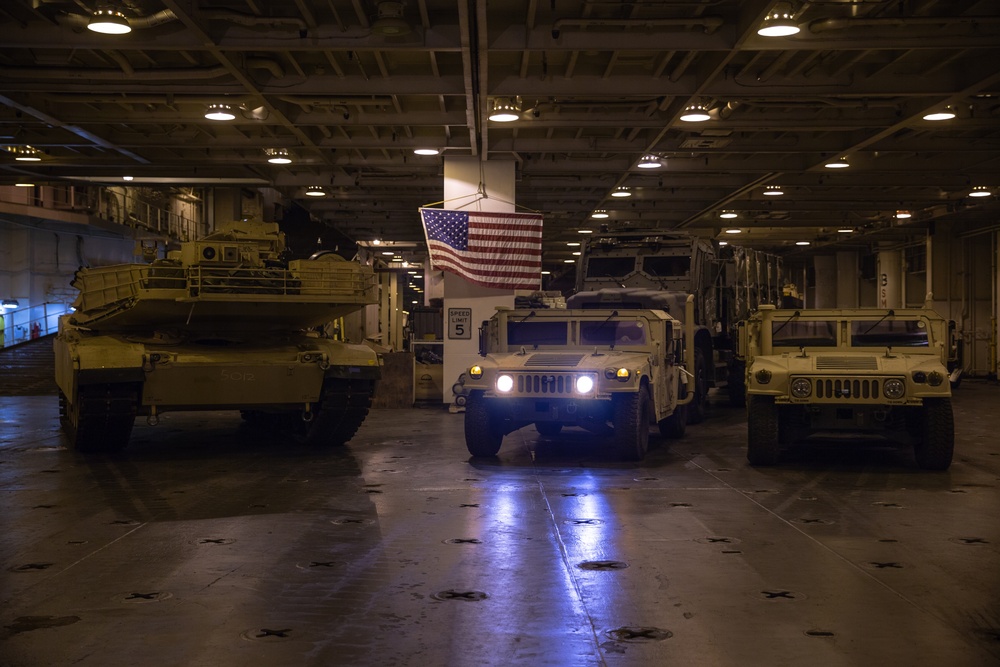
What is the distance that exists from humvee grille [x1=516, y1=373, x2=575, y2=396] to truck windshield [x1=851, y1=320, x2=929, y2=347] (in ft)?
10.9

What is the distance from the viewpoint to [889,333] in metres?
11.4

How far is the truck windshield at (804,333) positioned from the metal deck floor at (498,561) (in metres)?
1.34

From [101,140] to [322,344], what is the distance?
662 centimetres

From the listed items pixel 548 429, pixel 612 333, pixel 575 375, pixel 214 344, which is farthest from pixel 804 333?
pixel 214 344

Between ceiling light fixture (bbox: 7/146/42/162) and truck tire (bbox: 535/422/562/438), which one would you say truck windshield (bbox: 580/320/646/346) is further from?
ceiling light fixture (bbox: 7/146/42/162)

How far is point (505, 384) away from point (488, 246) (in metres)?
5.99

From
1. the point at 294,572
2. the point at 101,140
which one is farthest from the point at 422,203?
the point at 294,572

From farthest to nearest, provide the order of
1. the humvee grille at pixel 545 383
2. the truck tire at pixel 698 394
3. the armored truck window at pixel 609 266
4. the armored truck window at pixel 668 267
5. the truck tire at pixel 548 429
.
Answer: the armored truck window at pixel 609 266 < the armored truck window at pixel 668 267 < the truck tire at pixel 698 394 < the truck tire at pixel 548 429 < the humvee grille at pixel 545 383

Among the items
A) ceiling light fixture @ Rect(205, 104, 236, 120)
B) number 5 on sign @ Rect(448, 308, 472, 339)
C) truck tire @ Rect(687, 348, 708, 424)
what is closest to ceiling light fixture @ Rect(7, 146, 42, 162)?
ceiling light fixture @ Rect(205, 104, 236, 120)

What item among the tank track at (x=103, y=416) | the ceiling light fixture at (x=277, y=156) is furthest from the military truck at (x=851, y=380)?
the ceiling light fixture at (x=277, y=156)

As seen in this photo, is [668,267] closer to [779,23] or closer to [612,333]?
[612,333]

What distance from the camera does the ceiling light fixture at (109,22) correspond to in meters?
10.2

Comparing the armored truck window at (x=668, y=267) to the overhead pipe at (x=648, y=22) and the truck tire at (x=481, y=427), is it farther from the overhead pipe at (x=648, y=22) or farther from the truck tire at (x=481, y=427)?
the truck tire at (x=481, y=427)

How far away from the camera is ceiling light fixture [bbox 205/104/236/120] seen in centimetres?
1477
